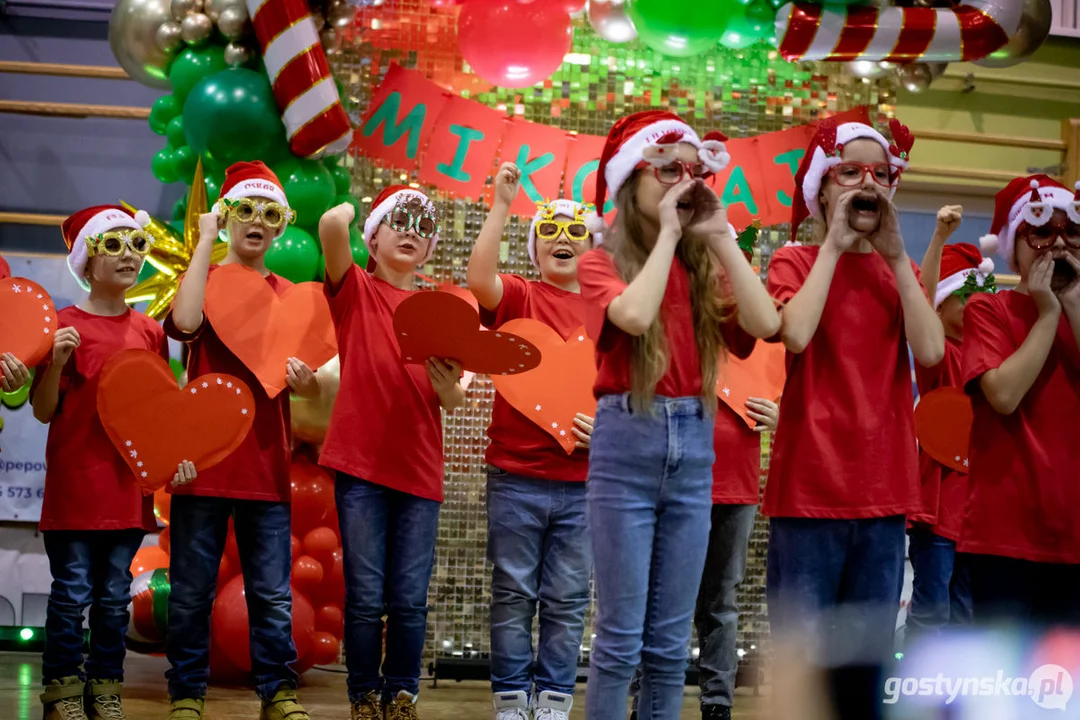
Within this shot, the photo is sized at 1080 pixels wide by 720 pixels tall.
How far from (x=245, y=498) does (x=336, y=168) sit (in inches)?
66.2

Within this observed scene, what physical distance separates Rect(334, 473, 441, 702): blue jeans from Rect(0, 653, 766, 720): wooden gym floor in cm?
50

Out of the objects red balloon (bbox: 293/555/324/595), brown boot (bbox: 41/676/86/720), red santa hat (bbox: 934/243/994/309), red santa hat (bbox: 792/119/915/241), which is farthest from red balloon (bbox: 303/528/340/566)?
red santa hat (bbox: 934/243/994/309)

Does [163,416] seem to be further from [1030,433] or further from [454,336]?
[1030,433]

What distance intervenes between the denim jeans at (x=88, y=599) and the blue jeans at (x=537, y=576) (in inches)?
38.8

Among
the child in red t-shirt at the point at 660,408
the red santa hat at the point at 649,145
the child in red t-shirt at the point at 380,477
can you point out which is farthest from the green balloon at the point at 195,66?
the child in red t-shirt at the point at 660,408

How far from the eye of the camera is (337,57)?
174 inches

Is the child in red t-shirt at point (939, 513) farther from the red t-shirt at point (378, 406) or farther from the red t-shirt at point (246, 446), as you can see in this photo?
the red t-shirt at point (246, 446)

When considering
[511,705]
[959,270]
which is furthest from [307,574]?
[959,270]

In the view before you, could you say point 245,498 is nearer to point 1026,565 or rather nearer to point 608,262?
point 608,262

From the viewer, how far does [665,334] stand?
222cm

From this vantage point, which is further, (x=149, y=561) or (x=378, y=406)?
(x=149, y=561)

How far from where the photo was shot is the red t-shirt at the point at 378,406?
297cm

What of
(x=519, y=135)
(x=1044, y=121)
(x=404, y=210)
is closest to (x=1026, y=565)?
(x=404, y=210)

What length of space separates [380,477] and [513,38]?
1.91 m
